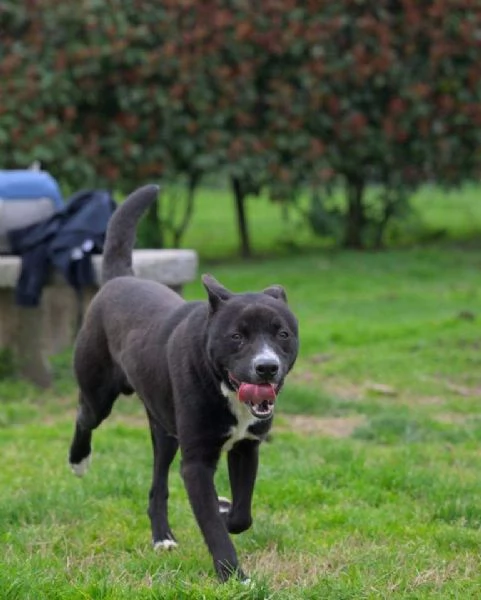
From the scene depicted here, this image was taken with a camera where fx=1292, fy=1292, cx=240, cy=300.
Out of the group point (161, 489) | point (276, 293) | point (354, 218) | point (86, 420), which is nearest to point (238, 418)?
point (276, 293)

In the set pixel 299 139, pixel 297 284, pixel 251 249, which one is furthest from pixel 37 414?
pixel 251 249

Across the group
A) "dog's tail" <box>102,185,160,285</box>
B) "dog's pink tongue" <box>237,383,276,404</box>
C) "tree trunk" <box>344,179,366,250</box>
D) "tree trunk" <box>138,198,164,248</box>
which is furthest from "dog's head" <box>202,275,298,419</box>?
"tree trunk" <box>344,179,366,250</box>

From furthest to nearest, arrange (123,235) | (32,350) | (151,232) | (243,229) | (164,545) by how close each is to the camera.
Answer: (243,229), (151,232), (32,350), (123,235), (164,545)

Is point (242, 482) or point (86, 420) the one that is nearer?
point (242, 482)

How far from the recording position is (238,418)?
4.39 metres

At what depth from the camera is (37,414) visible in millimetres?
7879

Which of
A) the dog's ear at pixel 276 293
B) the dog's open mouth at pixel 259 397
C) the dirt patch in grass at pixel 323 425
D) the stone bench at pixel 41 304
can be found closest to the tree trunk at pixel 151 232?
the stone bench at pixel 41 304

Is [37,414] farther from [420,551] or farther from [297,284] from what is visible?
[297,284]

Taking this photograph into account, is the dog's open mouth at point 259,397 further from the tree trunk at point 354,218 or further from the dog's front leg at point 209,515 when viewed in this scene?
the tree trunk at point 354,218

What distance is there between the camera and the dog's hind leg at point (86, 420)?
5.43 metres

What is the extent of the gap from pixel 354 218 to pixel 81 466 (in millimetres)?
9392

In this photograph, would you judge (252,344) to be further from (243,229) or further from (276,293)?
(243,229)

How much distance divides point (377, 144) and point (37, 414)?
7.06 meters

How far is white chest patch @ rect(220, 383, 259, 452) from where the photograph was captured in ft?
14.3
